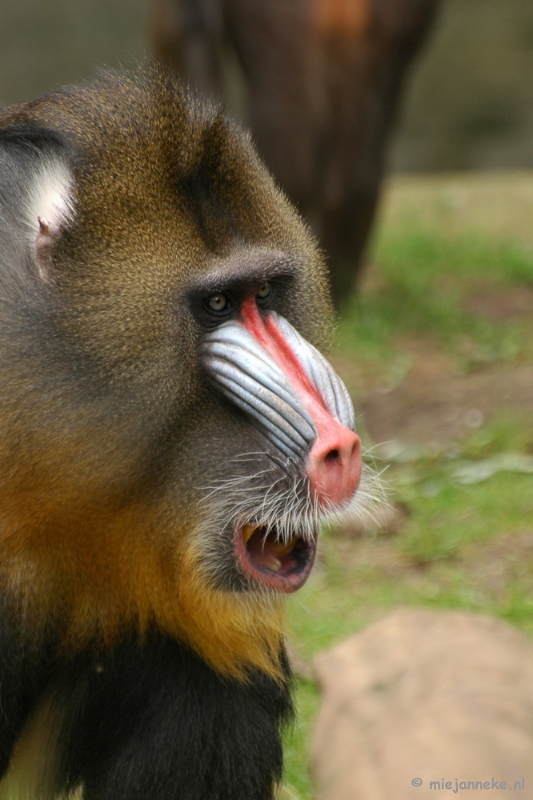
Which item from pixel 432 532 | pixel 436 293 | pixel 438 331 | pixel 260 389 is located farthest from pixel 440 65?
pixel 260 389

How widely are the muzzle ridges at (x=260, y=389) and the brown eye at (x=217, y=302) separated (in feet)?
0.20

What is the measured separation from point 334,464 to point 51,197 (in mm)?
818

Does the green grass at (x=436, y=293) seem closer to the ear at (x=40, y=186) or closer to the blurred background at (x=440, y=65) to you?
the ear at (x=40, y=186)

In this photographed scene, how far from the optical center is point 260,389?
2.36 meters

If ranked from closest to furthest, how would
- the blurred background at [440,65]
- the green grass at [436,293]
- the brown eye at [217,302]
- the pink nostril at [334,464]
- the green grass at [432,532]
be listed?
the pink nostril at [334,464] → the brown eye at [217,302] → the green grass at [432,532] → the green grass at [436,293] → the blurred background at [440,65]

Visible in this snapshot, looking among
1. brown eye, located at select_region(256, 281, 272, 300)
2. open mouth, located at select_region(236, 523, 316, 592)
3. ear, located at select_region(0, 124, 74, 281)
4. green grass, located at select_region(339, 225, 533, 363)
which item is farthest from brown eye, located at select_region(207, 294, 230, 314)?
green grass, located at select_region(339, 225, 533, 363)

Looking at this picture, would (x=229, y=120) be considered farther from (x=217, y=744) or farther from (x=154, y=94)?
(x=217, y=744)

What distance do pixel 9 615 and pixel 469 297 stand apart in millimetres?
6293

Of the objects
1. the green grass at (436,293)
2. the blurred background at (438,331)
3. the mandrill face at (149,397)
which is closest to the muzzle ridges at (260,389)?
the mandrill face at (149,397)

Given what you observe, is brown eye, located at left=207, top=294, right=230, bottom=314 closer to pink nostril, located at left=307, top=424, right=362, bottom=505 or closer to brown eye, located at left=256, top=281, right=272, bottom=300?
brown eye, located at left=256, top=281, right=272, bottom=300

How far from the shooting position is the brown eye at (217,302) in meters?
2.47

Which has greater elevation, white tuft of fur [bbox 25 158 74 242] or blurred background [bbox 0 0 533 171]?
white tuft of fur [bbox 25 158 74 242]

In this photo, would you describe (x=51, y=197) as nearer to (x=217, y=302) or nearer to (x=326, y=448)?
(x=217, y=302)

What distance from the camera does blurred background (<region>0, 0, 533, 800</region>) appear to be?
4.61 metres
